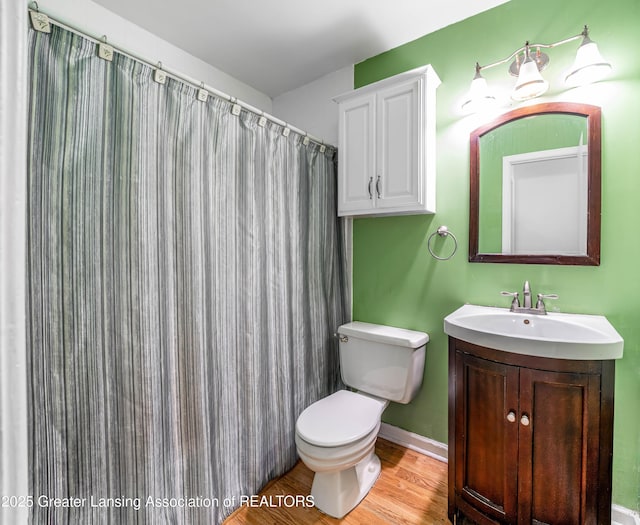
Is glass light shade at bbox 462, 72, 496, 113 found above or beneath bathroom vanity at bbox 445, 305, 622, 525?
above

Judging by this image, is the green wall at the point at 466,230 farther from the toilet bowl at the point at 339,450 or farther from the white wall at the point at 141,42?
the white wall at the point at 141,42

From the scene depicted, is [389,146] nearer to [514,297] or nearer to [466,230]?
[466,230]

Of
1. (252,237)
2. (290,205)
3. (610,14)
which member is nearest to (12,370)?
(252,237)

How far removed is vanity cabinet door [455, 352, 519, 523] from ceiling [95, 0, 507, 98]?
5.80ft

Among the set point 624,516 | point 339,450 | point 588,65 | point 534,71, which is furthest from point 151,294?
point 624,516

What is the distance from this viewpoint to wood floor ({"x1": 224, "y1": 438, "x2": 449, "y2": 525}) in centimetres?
143

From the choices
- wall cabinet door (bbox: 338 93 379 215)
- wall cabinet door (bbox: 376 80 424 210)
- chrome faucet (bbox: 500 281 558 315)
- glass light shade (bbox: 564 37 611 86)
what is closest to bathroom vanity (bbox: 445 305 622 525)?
chrome faucet (bbox: 500 281 558 315)

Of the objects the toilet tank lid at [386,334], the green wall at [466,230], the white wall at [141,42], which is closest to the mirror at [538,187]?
the green wall at [466,230]

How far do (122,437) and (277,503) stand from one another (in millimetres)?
865

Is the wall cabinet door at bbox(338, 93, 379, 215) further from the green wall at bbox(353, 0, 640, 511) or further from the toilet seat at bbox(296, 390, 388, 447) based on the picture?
the toilet seat at bbox(296, 390, 388, 447)

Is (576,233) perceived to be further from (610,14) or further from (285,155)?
(285,155)

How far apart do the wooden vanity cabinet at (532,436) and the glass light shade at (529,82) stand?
3.96ft

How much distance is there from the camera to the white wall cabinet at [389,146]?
167cm

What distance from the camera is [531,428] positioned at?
112 cm
